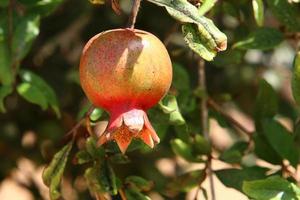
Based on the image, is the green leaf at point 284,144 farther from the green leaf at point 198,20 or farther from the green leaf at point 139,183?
the green leaf at point 198,20

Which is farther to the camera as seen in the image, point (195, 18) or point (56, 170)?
point (56, 170)

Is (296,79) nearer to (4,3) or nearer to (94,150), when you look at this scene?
(94,150)

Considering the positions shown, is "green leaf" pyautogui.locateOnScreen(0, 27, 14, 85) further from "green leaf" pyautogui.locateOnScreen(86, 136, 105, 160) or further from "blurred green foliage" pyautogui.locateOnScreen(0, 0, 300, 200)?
"green leaf" pyautogui.locateOnScreen(86, 136, 105, 160)

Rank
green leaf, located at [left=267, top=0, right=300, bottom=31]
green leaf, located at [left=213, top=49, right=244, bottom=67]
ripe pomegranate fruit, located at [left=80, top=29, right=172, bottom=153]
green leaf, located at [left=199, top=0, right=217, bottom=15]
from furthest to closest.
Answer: green leaf, located at [left=213, top=49, right=244, bottom=67], green leaf, located at [left=267, top=0, right=300, bottom=31], green leaf, located at [left=199, top=0, right=217, bottom=15], ripe pomegranate fruit, located at [left=80, top=29, right=172, bottom=153]

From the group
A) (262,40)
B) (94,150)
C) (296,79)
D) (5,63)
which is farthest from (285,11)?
(5,63)

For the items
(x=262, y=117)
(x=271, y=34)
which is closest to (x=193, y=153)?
(x=262, y=117)

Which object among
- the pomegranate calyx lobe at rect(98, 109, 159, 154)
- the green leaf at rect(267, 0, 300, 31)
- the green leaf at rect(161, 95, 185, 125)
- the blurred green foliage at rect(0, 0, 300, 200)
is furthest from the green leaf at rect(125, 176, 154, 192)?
the green leaf at rect(267, 0, 300, 31)

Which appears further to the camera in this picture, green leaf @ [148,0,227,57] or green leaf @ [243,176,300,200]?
green leaf @ [243,176,300,200]

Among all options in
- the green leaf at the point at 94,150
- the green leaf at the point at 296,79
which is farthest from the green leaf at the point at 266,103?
the green leaf at the point at 94,150
